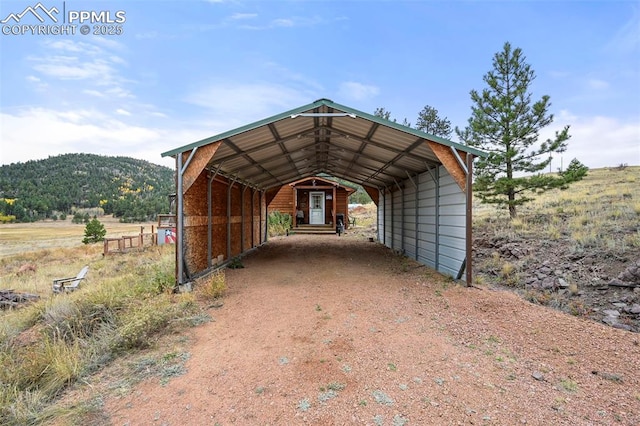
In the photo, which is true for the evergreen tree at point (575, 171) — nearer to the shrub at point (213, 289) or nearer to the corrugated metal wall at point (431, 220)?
the corrugated metal wall at point (431, 220)

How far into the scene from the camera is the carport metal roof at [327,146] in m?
6.32

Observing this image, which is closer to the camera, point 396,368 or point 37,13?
point 396,368

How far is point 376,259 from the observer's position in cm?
1055

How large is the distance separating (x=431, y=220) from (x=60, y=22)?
34.2 ft

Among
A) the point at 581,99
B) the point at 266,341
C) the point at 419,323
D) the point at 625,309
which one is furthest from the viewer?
the point at 581,99

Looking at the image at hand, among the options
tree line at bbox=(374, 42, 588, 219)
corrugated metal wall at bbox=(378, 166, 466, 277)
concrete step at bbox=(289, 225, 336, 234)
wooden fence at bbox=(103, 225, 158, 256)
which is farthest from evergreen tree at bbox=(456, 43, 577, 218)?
wooden fence at bbox=(103, 225, 158, 256)

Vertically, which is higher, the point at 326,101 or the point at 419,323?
the point at 326,101

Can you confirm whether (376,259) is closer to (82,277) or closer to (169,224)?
(82,277)

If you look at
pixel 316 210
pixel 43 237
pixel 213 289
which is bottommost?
pixel 43 237

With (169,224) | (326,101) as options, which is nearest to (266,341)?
(326,101)

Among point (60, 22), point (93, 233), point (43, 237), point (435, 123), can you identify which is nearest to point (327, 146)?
point (60, 22)

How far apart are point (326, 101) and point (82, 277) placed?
851 centimetres

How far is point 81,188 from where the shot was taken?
64812 mm

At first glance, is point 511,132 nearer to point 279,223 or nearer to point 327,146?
point 327,146
